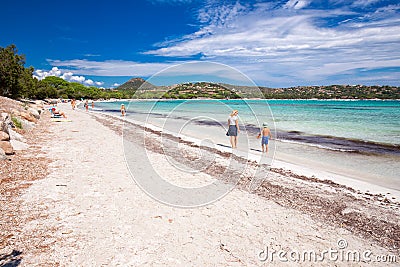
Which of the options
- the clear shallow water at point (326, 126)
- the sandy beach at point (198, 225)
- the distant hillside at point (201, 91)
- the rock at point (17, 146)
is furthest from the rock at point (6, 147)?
the distant hillside at point (201, 91)

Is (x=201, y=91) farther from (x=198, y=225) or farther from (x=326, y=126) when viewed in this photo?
(x=326, y=126)

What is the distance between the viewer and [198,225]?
4.73 meters

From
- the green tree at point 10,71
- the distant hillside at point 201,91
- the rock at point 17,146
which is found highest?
the green tree at point 10,71

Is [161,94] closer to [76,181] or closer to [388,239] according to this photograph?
[76,181]

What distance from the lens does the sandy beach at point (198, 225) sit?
377 cm

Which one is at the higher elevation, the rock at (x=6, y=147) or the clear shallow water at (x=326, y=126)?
the rock at (x=6, y=147)

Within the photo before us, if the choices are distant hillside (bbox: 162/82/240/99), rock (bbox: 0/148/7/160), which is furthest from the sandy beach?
distant hillside (bbox: 162/82/240/99)

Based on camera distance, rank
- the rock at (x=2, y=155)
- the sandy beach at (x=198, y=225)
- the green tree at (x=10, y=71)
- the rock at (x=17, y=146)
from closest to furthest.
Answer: the sandy beach at (x=198, y=225) < the rock at (x=2, y=155) < the rock at (x=17, y=146) < the green tree at (x=10, y=71)

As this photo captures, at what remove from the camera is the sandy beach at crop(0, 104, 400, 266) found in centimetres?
377

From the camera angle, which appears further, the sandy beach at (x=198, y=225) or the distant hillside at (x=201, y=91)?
the distant hillside at (x=201, y=91)

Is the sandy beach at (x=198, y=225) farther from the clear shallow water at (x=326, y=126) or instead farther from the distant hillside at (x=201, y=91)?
the distant hillside at (x=201, y=91)

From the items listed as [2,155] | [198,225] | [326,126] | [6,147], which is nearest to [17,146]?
[6,147]

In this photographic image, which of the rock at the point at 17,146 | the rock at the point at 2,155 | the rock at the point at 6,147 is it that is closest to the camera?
the rock at the point at 2,155

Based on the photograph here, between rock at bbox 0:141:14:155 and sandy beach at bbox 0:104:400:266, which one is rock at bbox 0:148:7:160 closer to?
rock at bbox 0:141:14:155
